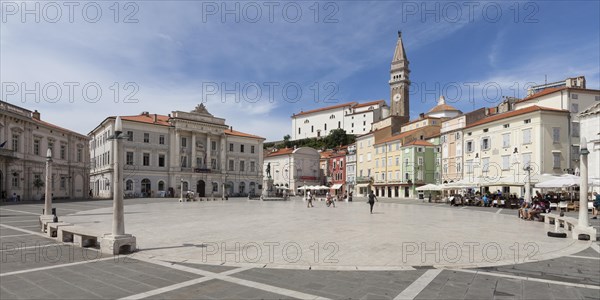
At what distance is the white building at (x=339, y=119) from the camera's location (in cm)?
12050

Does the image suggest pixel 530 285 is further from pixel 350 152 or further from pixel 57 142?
pixel 350 152

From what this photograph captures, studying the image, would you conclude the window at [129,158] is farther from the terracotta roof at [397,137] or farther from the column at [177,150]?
the terracotta roof at [397,137]

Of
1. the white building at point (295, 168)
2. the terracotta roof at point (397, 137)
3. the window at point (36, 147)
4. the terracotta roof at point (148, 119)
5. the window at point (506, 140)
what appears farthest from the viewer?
the white building at point (295, 168)

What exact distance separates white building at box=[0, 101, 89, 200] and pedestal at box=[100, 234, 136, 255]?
125ft

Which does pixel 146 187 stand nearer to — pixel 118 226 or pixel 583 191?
pixel 118 226

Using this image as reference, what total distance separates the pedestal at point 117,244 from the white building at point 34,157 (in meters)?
38.1

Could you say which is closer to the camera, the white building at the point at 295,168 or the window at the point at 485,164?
the window at the point at 485,164

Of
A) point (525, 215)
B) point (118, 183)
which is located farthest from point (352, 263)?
point (525, 215)

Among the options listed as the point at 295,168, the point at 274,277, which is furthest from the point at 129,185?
the point at 274,277

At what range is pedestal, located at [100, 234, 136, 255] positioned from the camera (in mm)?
9273

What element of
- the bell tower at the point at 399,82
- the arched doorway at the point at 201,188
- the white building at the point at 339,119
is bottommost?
the arched doorway at the point at 201,188

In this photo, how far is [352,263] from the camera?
826 cm

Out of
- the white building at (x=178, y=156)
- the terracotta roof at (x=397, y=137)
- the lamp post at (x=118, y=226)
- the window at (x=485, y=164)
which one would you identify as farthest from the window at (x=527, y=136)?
the lamp post at (x=118, y=226)

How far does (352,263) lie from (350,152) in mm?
72182
